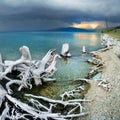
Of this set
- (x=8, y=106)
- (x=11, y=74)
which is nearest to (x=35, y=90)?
(x=11, y=74)

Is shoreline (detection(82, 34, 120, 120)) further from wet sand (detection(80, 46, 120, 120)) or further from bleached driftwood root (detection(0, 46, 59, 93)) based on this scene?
bleached driftwood root (detection(0, 46, 59, 93))

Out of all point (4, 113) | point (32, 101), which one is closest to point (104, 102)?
point (32, 101)

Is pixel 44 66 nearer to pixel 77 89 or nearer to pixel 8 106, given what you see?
pixel 77 89

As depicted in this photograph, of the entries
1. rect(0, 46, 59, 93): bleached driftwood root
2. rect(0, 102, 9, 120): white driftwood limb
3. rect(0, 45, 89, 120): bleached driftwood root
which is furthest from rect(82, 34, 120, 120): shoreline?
rect(0, 102, 9, 120): white driftwood limb

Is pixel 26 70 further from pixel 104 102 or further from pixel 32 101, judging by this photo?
pixel 104 102

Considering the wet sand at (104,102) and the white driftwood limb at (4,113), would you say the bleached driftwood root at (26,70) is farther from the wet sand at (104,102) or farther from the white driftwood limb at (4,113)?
the white driftwood limb at (4,113)

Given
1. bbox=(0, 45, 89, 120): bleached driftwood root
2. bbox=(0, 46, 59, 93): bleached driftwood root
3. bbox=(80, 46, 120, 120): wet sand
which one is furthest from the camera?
bbox=(0, 46, 59, 93): bleached driftwood root

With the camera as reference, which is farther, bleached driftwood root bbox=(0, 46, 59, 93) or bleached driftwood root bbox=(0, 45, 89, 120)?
bleached driftwood root bbox=(0, 46, 59, 93)

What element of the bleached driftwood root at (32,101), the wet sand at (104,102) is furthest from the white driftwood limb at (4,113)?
the wet sand at (104,102)

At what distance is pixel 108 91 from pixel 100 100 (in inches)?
88.3

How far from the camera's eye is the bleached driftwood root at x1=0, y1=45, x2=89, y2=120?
672 inches

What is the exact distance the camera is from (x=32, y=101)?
62.4 ft

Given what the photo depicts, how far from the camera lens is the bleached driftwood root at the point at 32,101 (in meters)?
17.1

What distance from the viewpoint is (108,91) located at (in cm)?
2238
